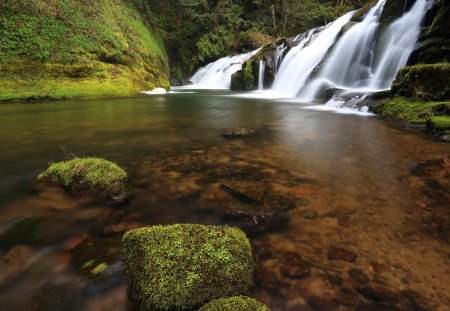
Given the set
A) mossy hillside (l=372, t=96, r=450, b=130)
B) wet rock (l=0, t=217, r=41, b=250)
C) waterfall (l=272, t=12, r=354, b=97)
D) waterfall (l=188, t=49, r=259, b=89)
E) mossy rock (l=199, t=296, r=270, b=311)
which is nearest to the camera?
mossy rock (l=199, t=296, r=270, b=311)

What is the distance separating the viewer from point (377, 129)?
6770 millimetres

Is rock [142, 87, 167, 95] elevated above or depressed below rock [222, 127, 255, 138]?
below

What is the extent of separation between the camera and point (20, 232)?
2.57 metres

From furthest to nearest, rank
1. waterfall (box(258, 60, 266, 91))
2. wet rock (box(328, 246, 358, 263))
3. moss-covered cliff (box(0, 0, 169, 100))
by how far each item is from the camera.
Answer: waterfall (box(258, 60, 266, 91))
moss-covered cliff (box(0, 0, 169, 100))
wet rock (box(328, 246, 358, 263))

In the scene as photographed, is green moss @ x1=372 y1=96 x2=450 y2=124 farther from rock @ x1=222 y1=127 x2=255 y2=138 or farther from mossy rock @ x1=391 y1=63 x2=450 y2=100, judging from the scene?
rock @ x1=222 y1=127 x2=255 y2=138

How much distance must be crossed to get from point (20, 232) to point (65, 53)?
49.8ft

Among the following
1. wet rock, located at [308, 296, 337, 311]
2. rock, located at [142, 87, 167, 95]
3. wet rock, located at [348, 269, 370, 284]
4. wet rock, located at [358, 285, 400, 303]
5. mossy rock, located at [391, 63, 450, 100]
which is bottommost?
rock, located at [142, 87, 167, 95]

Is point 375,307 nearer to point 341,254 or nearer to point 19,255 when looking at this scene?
point 341,254

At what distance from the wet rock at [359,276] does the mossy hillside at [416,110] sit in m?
5.36

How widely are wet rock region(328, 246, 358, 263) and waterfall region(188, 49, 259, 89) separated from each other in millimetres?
21897

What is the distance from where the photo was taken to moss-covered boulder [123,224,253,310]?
66.0 inches

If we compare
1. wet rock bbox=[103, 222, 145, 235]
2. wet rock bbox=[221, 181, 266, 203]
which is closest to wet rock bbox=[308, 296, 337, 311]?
wet rock bbox=[221, 181, 266, 203]

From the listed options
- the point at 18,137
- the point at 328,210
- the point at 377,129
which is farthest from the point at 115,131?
the point at 377,129

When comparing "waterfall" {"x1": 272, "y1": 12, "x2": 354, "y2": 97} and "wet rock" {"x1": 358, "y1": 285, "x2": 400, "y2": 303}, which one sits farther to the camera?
"waterfall" {"x1": 272, "y1": 12, "x2": 354, "y2": 97}
